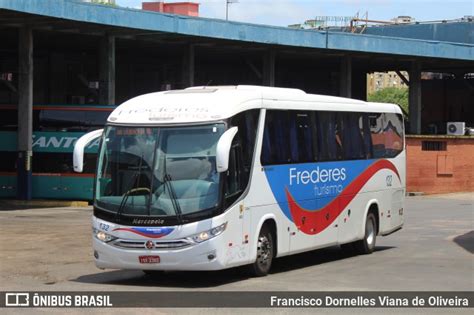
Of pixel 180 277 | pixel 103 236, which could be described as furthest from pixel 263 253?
pixel 103 236

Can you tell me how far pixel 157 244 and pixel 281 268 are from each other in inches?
146

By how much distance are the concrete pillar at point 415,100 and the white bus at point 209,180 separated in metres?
38.0

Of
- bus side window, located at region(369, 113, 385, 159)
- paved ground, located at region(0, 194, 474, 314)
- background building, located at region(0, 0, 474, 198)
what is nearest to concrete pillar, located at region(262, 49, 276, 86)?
background building, located at region(0, 0, 474, 198)

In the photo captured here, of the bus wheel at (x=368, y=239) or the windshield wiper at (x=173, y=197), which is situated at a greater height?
the windshield wiper at (x=173, y=197)

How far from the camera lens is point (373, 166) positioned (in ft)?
60.8

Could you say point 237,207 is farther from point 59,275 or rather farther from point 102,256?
point 59,275

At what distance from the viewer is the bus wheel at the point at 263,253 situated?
45.4 ft

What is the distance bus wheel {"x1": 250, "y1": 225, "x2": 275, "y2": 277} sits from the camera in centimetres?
1385

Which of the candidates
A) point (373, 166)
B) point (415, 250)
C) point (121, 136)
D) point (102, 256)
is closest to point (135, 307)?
point (102, 256)

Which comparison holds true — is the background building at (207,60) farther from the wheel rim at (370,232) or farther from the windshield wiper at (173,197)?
the windshield wiper at (173,197)

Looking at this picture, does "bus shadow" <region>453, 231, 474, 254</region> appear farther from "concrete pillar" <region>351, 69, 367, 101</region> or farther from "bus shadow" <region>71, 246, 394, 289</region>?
"concrete pillar" <region>351, 69, 367, 101</region>

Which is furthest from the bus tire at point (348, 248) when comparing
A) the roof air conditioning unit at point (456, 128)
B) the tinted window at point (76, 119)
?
the roof air conditioning unit at point (456, 128)

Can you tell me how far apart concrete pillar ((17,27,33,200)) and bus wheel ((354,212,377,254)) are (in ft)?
64.6

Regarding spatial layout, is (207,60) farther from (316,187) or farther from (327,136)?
(316,187)
